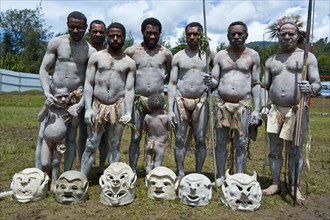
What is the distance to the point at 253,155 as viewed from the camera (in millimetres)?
9742

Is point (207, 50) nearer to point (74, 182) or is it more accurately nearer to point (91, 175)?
point (74, 182)

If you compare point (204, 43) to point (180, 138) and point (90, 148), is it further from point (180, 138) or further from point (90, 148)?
point (90, 148)

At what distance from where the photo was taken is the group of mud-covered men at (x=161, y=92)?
5883 mm

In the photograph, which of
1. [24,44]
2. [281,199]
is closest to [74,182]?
[281,199]

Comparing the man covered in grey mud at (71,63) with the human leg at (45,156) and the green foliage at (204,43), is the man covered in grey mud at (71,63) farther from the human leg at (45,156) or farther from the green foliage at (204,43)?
the green foliage at (204,43)

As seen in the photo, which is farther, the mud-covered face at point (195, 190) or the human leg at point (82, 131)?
the human leg at point (82, 131)

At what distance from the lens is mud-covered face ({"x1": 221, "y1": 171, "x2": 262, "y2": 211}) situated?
17.3ft

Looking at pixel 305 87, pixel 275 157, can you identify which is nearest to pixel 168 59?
pixel 305 87

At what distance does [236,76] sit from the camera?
6.02 meters

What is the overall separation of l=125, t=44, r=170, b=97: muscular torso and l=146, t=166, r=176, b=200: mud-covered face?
4.53 feet

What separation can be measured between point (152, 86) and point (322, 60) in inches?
2111

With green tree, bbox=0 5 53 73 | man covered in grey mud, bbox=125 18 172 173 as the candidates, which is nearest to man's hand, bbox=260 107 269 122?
man covered in grey mud, bbox=125 18 172 173

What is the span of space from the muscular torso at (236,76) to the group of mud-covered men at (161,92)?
0.05 ft

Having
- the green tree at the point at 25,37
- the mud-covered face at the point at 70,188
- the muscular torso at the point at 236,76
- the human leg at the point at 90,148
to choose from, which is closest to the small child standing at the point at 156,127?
the human leg at the point at 90,148
